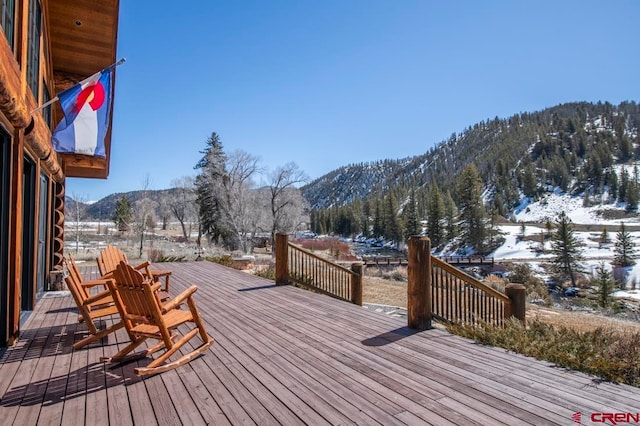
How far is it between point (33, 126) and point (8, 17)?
107 cm

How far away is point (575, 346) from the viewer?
328 cm

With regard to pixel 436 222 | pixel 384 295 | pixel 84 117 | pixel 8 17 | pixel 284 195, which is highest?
pixel 284 195

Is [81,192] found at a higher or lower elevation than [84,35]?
lower

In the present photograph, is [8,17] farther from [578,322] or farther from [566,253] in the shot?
[566,253]

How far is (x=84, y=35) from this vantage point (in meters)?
6.78

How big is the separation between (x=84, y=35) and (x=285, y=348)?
705 centimetres

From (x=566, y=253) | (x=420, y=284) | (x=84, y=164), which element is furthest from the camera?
(x=566, y=253)

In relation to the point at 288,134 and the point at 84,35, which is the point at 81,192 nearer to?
the point at 288,134

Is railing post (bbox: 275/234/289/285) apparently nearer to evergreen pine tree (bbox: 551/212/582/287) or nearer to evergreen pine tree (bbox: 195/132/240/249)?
evergreen pine tree (bbox: 195/132/240/249)

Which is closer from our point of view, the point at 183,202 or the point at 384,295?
the point at 384,295

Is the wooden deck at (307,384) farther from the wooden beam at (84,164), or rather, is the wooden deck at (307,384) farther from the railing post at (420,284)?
the wooden beam at (84,164)

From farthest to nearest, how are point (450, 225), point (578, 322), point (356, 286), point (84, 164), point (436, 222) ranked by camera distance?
point (450, 225) → point (436, 222) → point (578, 322) → point (84, 164) → point (356, 286)

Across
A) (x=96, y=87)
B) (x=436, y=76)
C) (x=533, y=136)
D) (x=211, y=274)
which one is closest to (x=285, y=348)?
(x=96, y=87)

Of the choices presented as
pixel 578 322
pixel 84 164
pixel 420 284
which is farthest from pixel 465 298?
pixel 84 164
